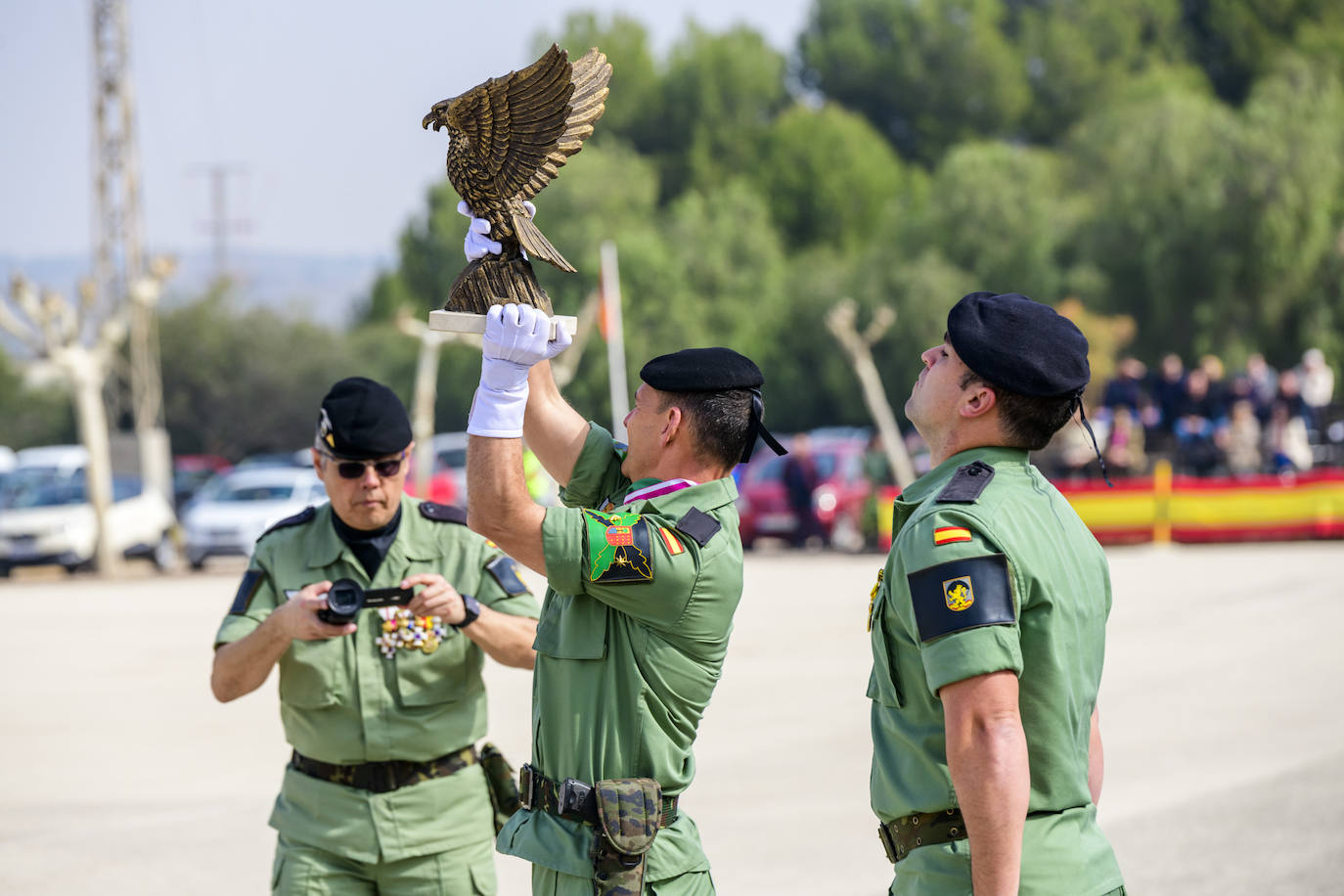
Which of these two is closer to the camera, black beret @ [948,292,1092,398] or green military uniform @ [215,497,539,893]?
black beret @ [948,292,1092,398]

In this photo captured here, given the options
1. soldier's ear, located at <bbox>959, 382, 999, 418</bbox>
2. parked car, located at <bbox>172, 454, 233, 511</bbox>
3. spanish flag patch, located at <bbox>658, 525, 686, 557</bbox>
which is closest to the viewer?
soldier's ear, located at <bbox>959, 382, 999, 418</bbox>

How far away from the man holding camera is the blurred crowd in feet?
58.4

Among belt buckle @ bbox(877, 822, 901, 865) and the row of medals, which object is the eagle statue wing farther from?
belt buckle @ bbox(877, 822, 901, 865)

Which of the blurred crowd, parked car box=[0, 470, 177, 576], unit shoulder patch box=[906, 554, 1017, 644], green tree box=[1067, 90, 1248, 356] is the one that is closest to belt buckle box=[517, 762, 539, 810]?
unit shoulder patch box=[906, 554, 1017, 644]

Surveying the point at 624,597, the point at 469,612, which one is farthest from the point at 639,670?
→ the point at 469,612

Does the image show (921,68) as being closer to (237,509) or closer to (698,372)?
(237,509)

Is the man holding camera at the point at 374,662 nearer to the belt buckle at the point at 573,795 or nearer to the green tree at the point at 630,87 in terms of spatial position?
the belt buckle at the point at 573,795

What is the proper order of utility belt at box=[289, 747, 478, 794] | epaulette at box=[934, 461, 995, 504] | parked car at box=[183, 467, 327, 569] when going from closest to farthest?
epaulette at box=[934, 461, 995, 504] → utility belt at box=[289, 747, 478, 794] → parked car at box=[183, 467, 327, 569]

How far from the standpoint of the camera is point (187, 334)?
5369 cm

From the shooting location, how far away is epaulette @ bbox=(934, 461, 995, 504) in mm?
2785

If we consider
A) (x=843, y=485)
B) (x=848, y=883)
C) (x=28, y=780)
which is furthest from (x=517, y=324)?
(x=843, y=485)

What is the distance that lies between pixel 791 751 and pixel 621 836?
6082 mm

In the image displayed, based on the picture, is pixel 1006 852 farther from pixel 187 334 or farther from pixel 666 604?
pixel 187 334

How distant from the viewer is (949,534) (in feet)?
9.02
